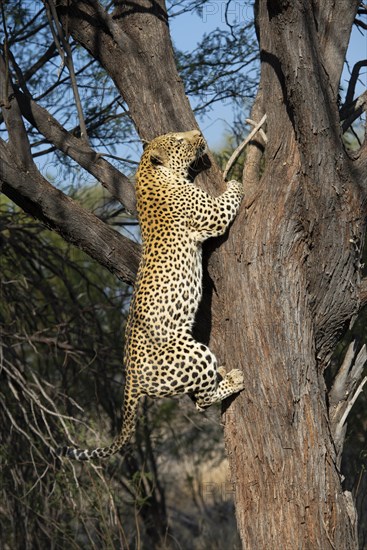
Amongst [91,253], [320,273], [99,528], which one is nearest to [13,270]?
[99,528]

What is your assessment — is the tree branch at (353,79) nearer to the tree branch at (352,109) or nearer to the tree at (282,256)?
the tree branch at (352,109)

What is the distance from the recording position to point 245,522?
4688 mm

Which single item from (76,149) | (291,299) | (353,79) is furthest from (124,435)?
(353,79)

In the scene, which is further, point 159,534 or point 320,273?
point 159,534

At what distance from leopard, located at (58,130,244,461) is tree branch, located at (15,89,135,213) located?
258 millimetres

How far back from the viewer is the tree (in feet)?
14.9

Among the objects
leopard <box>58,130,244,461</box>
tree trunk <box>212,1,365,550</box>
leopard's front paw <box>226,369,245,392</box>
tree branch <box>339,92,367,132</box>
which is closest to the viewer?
tree trunk <box>212,1,365,550</box>

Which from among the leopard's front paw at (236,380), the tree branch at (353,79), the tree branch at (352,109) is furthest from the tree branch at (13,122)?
the tree branch at (353,79)

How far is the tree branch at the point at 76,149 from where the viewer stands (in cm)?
525

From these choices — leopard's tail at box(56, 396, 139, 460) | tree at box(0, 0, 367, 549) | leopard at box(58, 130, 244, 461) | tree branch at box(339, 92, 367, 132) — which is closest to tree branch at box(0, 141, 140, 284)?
tree at box(0, 0, 367, 549)

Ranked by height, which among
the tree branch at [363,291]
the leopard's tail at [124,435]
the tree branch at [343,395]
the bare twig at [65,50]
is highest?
the bare twig at [65,50]

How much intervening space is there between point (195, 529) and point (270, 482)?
8.33 m

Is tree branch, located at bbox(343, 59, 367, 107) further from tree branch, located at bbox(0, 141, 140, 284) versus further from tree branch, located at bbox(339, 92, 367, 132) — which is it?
tree branch, located at bbox(0, 141, 140, 284)

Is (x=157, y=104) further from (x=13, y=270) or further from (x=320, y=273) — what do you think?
(x=13, y=270)
